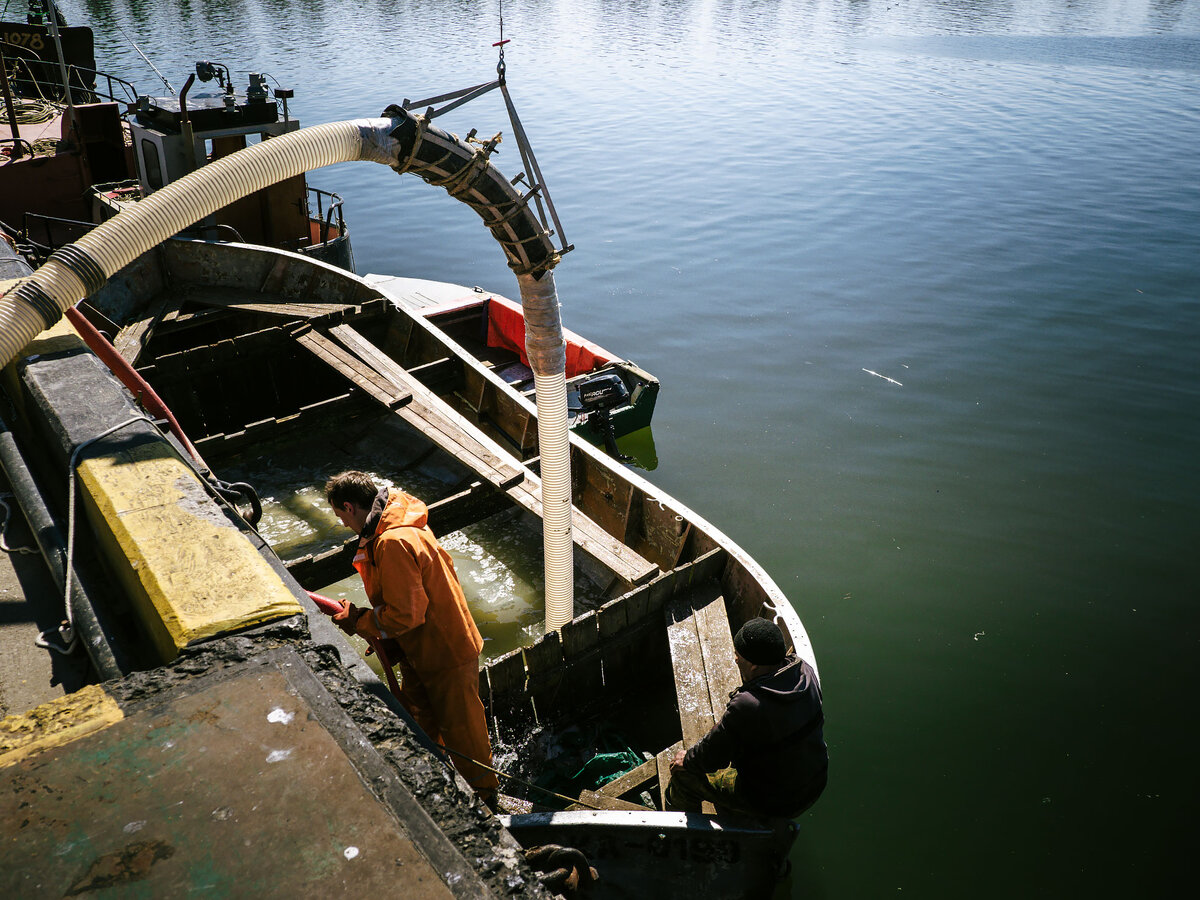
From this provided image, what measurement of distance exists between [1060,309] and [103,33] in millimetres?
43530

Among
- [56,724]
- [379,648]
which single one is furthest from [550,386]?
[56,724]

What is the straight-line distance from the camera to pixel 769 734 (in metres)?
3.95

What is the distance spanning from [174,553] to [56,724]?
73cm

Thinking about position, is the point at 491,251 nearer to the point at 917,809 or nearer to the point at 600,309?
the point at 600,309

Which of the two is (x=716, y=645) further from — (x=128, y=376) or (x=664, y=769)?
(x=128, y=376)

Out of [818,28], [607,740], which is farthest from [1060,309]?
[818,28]

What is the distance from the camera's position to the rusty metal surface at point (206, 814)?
197 centimetres

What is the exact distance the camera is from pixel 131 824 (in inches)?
82.4

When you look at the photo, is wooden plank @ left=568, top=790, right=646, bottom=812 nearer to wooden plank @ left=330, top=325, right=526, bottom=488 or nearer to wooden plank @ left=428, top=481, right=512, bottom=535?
wooden plank @ left=428, top=481, right=512, bottom=535

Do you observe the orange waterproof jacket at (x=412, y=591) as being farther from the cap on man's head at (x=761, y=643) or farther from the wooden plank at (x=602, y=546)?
the wooden plank at (x=602, y=546)

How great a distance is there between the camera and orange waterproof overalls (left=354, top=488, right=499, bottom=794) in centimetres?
379

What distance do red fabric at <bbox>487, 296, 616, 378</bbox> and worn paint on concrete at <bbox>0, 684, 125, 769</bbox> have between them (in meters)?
8.60

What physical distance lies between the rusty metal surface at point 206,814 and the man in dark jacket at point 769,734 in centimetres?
222

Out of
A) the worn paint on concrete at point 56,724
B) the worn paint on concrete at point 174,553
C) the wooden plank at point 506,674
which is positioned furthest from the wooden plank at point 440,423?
the worn paint on concrete at point 56,724
